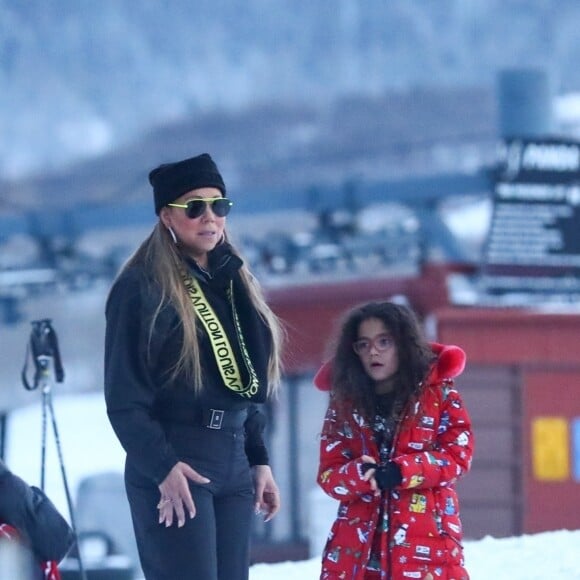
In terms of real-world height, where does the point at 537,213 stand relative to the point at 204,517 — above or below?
above

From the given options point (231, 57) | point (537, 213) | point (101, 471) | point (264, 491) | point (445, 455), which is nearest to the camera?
point (264, 491)

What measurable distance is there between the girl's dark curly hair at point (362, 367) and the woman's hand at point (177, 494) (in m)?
0.66

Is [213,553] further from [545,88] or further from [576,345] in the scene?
[545,88]

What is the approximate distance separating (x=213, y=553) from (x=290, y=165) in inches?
1917

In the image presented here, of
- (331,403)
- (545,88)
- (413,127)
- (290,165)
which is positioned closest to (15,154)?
(290,165)

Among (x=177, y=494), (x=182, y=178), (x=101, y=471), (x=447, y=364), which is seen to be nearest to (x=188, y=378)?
(x=177, y=494)

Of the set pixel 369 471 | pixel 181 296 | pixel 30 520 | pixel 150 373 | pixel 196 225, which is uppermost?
pixel 196 225

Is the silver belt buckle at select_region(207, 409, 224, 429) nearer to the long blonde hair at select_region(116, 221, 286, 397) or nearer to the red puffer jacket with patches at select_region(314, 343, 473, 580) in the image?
the long blonde hair at select_region(116, 221, 286, 397)

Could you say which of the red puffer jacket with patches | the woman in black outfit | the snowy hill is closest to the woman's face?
the woman in black outfit

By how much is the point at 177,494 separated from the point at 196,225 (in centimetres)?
63

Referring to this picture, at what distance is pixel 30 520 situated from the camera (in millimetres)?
2723

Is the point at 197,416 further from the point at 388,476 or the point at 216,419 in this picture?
the point at 388,476

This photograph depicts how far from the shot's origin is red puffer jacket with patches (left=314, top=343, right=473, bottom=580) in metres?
2.98

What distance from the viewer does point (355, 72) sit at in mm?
62625
